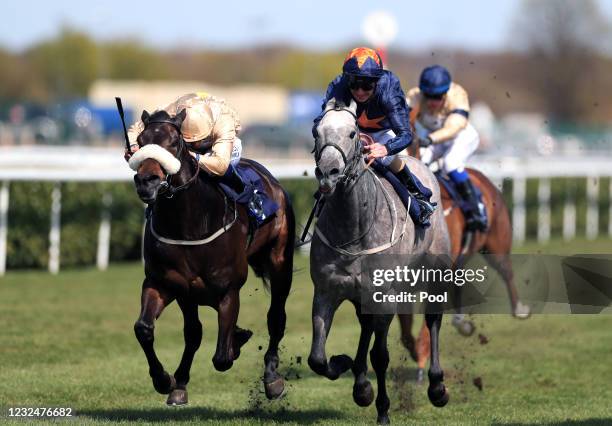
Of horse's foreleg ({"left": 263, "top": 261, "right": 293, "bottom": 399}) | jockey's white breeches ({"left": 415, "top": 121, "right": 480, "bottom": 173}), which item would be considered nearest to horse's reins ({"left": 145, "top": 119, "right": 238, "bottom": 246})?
horse's foreleg ({"left": 263, "top": 261, "right": 293, "bottom": 399})

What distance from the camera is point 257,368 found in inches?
384

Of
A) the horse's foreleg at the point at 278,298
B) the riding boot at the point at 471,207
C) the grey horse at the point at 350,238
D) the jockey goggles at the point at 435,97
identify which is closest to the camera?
the grey horse at the point at 350,238

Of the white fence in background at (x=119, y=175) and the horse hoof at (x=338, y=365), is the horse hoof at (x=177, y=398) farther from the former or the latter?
the white fence in background at (x=119, y=175)

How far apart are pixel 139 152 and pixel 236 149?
1460mm

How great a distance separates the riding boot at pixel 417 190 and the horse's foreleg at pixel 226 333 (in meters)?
1.27

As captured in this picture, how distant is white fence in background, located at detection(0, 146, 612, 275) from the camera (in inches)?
583

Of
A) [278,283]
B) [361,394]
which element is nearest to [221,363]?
[361,394]

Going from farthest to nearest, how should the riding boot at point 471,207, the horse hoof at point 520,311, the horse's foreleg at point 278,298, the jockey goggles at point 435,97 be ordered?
the horse hoof at point 520,311 → the riding boot at point 471,207 → the jockey goggles at point 435,97 → the horse's foreleg at point 278,298

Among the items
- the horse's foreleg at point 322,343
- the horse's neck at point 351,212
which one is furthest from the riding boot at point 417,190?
the horse's foreleg at point 322,343

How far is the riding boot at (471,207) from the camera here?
1006cm

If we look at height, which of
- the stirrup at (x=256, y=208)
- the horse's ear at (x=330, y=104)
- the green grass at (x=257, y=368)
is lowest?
the green grass at (x=257, y=368)

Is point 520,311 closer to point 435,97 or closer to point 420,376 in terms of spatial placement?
point 420,376

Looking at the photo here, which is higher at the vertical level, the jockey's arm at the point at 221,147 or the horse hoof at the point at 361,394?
the jockey's arm at the point at 221,147

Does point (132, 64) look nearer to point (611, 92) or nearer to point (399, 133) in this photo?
point (611, 92)
